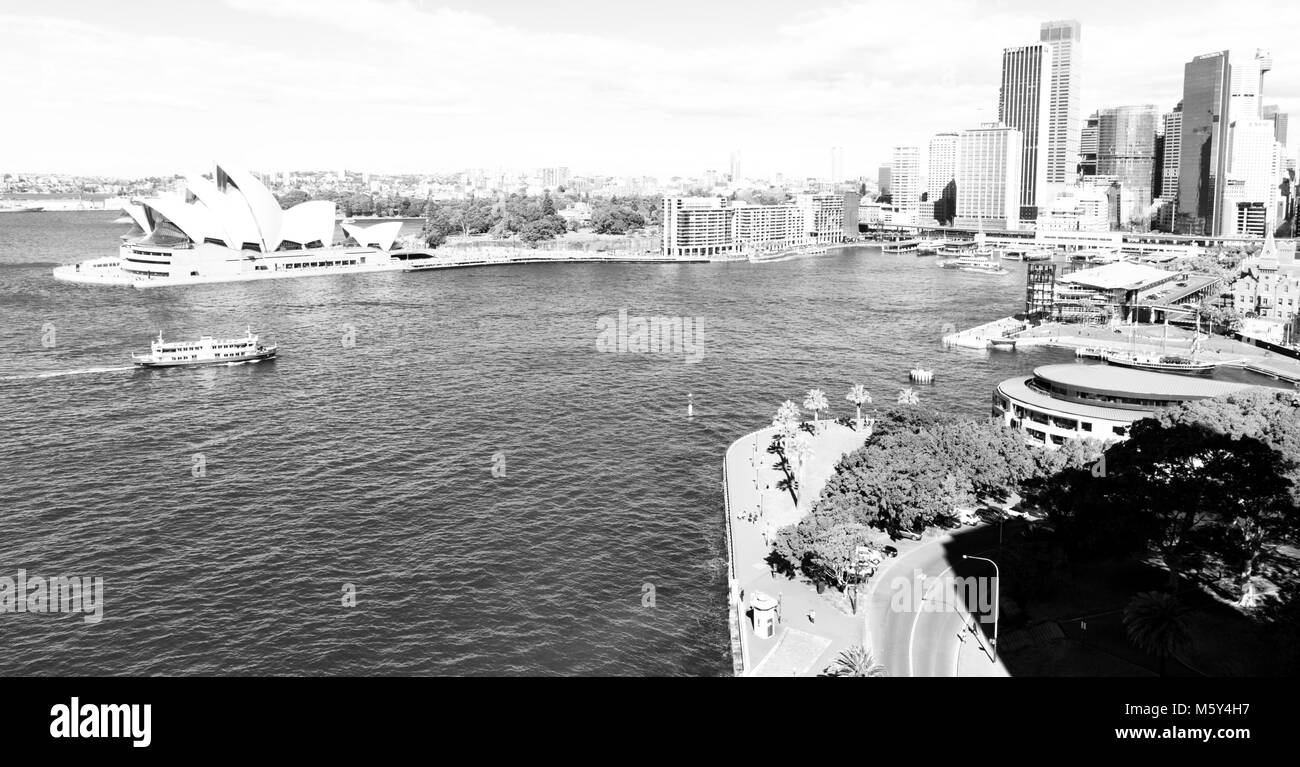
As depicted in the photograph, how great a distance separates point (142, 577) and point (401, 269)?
8039cm

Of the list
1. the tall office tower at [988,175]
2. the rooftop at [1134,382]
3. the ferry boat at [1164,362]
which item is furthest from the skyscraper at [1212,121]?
the rooftop at [1134,382]

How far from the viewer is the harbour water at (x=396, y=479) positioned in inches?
875

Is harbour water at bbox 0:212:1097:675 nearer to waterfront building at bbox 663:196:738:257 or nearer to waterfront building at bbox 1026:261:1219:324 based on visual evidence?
waterfront building at bbox 1026:261:1219:324

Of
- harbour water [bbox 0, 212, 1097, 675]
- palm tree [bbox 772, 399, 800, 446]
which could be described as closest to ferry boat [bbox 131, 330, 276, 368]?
harbour water [bbox 0, 212, 1097, 675]

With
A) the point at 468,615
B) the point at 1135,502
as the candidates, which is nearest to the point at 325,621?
the point at 468,615

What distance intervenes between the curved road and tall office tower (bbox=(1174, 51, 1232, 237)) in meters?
173

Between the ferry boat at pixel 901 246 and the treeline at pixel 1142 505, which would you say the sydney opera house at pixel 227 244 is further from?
the ferry boat at pixel 901 246

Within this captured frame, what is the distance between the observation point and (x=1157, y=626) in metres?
18.0

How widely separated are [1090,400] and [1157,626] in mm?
17916

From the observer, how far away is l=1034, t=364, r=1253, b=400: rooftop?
112ft

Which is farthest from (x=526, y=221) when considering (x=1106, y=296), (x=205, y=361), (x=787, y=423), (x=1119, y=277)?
(x=787, y=423)

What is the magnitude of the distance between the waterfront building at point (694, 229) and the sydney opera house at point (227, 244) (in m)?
34.5
